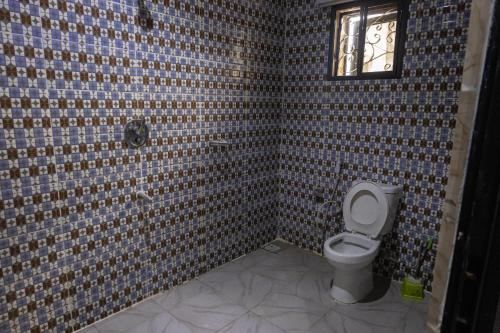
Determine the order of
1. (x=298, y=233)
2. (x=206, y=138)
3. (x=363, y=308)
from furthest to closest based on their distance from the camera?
(x=298, y=233), (x=206, y=138), (x=363, y=308)

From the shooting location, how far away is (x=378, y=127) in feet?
9.39

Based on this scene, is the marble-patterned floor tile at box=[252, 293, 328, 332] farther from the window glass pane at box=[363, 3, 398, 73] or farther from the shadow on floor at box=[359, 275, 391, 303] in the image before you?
the window glass pane at box=[363, 3, 398, 73]

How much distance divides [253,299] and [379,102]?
1.92 metres


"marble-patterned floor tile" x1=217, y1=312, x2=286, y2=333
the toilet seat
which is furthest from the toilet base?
"marble-patterned floor tile" x1=217, y1=312, x2=286, y2=333

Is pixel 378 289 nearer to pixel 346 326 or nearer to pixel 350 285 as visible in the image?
pixel 350 285

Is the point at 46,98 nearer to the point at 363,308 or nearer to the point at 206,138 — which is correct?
the point at 206,138

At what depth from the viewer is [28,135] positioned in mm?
1882

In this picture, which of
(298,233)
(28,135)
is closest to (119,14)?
(28,135)

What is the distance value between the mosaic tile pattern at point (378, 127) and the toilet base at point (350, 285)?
1.41ft

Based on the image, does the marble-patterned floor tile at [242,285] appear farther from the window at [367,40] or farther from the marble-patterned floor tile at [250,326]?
the window at [367,40]

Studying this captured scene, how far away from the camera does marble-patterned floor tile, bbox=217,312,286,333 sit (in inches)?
89.0

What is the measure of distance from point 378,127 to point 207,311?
2.03 meters

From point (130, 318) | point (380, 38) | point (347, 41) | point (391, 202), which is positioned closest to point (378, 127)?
point (391, 202)

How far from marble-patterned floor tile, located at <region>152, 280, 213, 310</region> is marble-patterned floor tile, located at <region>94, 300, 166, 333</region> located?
2.3 inches
